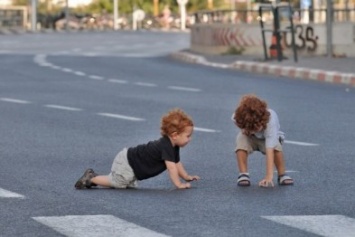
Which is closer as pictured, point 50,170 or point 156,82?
point 50,170

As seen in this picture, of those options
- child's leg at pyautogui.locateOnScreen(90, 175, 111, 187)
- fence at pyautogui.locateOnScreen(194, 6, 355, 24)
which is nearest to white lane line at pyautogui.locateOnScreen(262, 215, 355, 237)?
child's leg at pyautogui.locateOnScreen(90, 175, 111, 187)

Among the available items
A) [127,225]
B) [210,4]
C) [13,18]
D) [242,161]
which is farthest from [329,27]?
[210,4]

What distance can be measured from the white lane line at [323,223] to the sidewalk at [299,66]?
1691 cm

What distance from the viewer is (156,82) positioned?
25.3 meters

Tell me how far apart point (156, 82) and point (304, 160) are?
13.8 meters

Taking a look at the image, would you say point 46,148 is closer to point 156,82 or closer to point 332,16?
point 156,82

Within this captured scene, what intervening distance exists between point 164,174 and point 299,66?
1915 cm

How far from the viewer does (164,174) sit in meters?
10.8

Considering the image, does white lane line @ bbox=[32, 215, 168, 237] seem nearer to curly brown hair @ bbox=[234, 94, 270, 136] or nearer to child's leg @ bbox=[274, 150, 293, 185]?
curly brown hair @ bbox=[234, 94, 270, 136]

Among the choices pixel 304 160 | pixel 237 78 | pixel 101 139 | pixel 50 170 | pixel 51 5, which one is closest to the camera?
pixel 50 170

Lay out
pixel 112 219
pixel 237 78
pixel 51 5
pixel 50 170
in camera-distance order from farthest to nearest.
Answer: pixel 51 5
pixel 237 78
pixel 50 170
pixel 112 219

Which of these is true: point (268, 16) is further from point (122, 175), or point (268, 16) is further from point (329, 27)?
point (122, 175)

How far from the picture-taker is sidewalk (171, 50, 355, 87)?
1038 inches

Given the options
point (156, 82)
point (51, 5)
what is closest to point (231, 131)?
point (156, 82)
